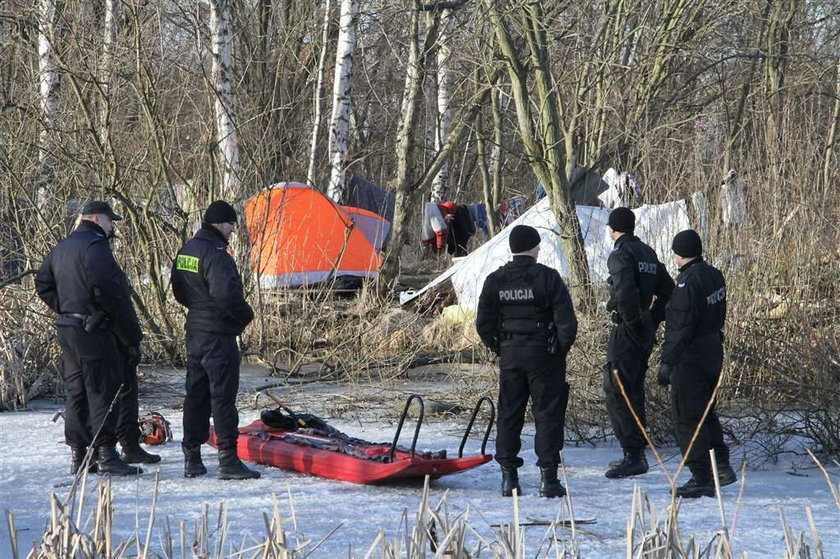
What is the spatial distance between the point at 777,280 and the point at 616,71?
4754 millimetres

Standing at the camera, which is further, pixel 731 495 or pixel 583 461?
pixel 583 461

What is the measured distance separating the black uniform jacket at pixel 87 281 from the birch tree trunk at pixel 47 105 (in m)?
4.02

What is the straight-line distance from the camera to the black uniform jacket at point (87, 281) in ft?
25.5

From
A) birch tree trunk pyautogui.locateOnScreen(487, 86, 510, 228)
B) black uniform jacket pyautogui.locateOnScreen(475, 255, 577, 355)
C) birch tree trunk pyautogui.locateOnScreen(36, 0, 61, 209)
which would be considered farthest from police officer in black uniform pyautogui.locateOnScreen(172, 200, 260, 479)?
birch tree trunk pyautogui.locateOnScreen(487, 86, 510, 228)

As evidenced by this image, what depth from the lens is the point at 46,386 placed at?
1098cm

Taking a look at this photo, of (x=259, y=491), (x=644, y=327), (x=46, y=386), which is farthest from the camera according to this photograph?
(x=46, y=386)

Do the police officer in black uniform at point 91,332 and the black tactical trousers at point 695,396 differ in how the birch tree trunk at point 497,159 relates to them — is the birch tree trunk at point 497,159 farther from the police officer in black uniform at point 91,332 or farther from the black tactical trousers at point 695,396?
the black tactical trousers at point 695,396

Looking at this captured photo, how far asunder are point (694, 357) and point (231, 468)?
306 cm

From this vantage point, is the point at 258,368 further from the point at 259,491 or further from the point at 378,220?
the point at 259,491

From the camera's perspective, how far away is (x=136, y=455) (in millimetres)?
8227

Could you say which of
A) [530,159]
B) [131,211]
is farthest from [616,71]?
[131,211]

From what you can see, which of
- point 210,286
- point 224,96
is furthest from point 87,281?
point 224,96

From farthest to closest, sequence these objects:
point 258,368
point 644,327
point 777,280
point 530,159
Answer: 1. point 258,368
2. point 530,159
3. point 777,280
4. point 644,327

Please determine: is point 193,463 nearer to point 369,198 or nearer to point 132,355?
point 132,355
